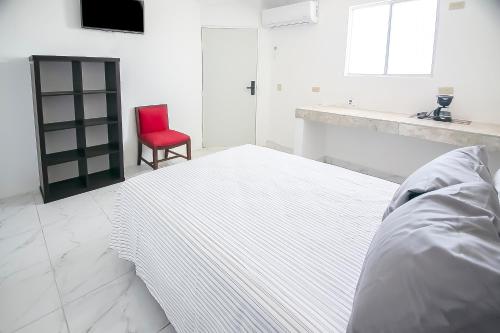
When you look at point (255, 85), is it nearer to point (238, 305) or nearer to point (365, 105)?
point (365, 105)

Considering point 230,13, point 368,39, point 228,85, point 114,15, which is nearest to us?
point 114,15

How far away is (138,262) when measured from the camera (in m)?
1.75

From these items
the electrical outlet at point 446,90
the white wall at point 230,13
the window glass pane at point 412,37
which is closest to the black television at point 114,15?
the white wall at point 230,13

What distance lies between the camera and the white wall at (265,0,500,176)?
2.96 meters

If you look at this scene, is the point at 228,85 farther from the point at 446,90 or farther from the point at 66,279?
the point at 66,279

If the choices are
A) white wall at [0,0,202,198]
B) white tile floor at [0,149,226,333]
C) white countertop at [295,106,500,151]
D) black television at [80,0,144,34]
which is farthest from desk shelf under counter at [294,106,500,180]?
white tile floor at [0,149,226,333]

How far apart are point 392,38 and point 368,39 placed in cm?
31

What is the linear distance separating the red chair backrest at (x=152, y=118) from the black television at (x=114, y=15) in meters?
0.90

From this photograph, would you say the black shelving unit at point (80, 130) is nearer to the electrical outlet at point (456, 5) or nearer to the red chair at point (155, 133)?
the red chair at point (155, 133)

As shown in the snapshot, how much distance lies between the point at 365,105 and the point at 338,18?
118 centimetres

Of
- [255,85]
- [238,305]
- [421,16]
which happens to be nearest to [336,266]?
[238,305]

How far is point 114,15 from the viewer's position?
11.1 feet

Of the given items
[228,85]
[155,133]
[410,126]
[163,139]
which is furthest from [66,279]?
[228,85]

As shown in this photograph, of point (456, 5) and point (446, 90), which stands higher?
point (456, 5)
